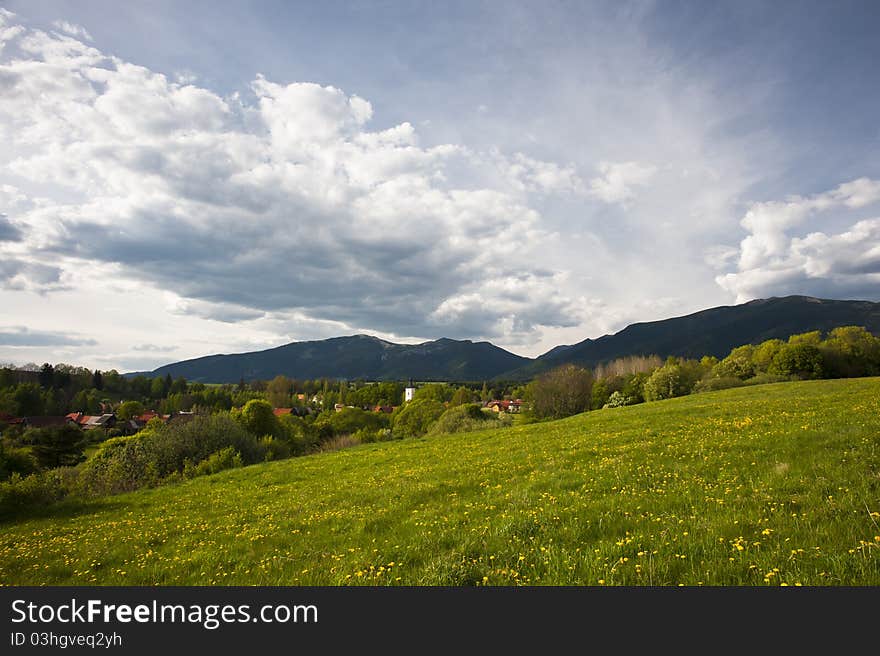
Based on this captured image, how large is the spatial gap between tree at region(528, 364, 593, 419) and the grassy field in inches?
2473

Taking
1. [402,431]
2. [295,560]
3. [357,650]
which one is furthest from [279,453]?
[357,650]

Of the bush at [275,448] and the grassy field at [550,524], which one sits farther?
the bush at [275,448]

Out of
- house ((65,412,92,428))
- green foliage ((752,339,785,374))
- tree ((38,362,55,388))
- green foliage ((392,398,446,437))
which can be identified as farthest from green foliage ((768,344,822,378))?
tree ((38,362,55,388))

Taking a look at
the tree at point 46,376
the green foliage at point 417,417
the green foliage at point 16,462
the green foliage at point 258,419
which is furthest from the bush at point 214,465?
the tree at point 46,376

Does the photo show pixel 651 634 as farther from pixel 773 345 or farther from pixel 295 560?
pixel 773 345

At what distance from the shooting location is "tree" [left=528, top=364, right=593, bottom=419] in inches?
3164

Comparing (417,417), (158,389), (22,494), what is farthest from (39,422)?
(22,494)

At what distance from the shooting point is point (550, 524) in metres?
8.13

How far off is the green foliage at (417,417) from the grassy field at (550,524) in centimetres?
6138

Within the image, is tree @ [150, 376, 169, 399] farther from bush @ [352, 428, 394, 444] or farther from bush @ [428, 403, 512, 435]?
→ bush @ [428, 403, 512, 435]

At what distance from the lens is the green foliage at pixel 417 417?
7944 centimetres

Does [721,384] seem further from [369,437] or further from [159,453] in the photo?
[159,453]

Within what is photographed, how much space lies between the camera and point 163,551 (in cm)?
1059

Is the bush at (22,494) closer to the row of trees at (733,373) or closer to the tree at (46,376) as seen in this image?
the row of trees at (733,373)
